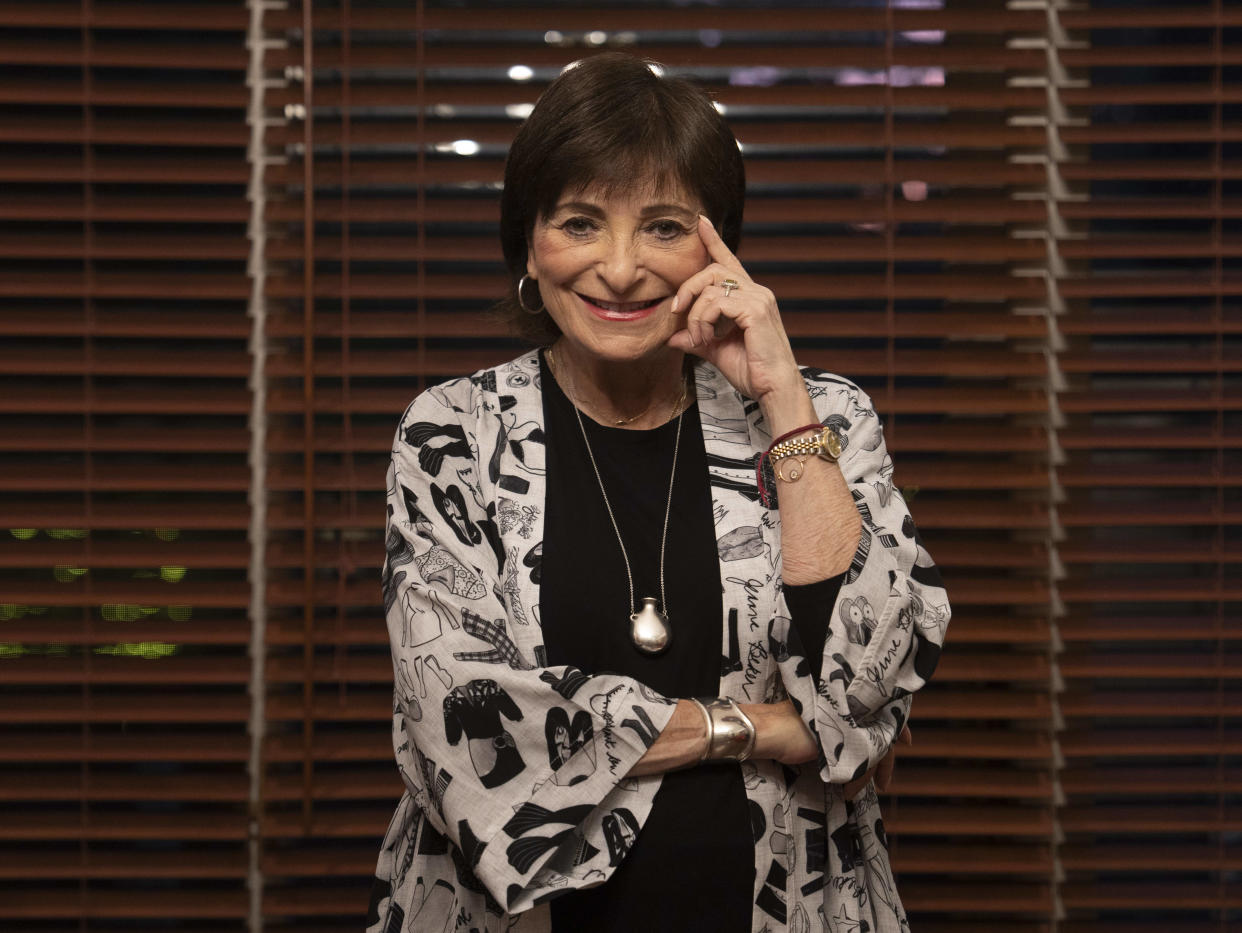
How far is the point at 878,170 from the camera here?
205cm

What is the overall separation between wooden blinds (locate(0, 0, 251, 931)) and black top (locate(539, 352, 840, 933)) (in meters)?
1.00

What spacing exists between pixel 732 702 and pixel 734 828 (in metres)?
0.14

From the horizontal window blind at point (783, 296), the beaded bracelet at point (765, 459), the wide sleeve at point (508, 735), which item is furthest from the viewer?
the horizontal window blind at point (783, 296)

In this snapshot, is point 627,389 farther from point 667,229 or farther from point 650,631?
point 650,631

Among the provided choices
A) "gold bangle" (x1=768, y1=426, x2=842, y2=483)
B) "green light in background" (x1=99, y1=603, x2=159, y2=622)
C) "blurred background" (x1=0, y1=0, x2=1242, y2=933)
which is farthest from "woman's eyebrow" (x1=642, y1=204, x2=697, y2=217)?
"green light in background" (x1=99, y1=603, x2=159, y2=622)

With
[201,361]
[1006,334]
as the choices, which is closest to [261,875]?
[201,361]

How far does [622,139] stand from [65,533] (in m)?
1.47

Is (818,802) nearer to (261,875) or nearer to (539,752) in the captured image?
(539,752)

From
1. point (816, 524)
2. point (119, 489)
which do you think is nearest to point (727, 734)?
point (816, 524)

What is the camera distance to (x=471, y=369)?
6.81 ft

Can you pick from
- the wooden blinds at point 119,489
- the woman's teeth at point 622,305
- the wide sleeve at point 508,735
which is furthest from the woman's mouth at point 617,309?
the wooden blinds at point 119,489

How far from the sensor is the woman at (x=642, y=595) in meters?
1.16

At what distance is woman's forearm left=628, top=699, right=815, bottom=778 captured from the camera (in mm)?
1158

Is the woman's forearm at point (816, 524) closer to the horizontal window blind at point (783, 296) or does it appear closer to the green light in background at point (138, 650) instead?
the horizontal window blind at point (783, 296)
